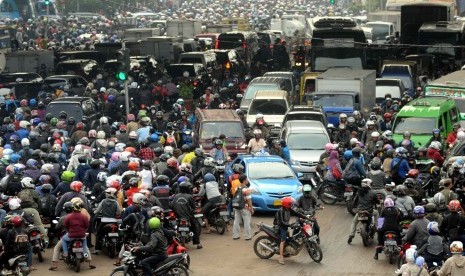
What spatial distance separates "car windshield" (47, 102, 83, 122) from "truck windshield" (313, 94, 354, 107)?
23.5 ft

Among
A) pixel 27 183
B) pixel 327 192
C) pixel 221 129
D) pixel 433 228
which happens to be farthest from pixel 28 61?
pixel 433 228

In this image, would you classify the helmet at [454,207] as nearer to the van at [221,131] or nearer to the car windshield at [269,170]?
the car windshield at [269,170]

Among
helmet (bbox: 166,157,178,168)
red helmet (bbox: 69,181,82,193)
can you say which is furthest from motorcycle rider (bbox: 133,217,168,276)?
helmet (bbox: 166,157,178,168)

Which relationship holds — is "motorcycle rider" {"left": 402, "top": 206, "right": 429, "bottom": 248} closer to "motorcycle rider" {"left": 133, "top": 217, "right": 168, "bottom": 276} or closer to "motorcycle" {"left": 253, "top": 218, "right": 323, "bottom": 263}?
"motorcycle" {"left": 253, "top": 218, "right": 323, "bottom": 263}

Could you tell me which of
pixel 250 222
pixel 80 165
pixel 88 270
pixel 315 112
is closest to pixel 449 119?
pixel 315 112

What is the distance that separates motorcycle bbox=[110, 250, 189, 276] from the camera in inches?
827

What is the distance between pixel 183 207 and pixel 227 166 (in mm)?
5840

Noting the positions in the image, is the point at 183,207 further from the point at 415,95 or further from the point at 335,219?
the point at 415,95

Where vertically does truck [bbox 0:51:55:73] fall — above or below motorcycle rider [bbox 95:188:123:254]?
below

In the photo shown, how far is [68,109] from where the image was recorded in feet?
125

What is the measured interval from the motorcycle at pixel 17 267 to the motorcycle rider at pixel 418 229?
6.35m

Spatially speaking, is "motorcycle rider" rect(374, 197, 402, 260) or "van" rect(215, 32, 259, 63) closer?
"motorcycle rider" rect(374, 197, 402, 260)

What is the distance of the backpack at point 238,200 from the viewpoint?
26.2 meters

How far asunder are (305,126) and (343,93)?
639 cm
